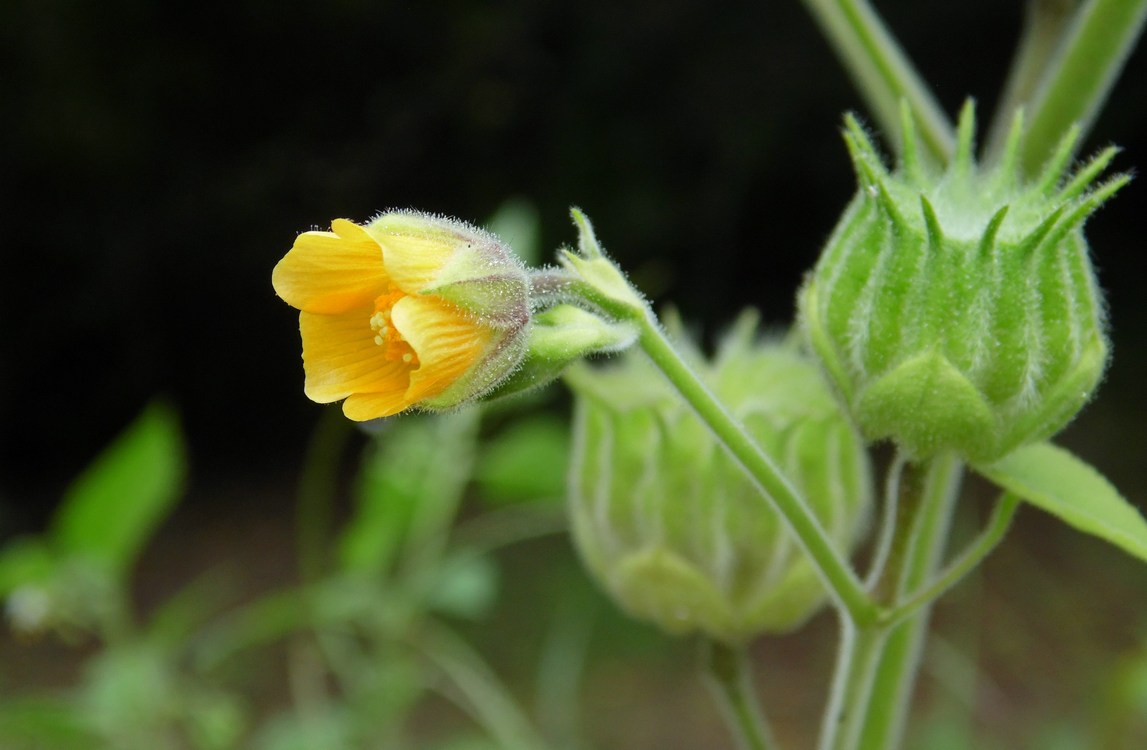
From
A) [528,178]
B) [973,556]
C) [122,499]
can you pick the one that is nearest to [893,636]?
[973,556]

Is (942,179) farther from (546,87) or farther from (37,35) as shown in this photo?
(37,35)

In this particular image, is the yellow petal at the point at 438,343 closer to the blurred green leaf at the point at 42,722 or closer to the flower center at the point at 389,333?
the flower center at the point at 389,333

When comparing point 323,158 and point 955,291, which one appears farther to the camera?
point 323,158

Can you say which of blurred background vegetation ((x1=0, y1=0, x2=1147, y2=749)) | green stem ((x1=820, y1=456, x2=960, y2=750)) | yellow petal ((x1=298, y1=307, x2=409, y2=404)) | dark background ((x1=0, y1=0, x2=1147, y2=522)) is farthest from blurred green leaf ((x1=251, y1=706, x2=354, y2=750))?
dark background ((x1=0, y1=0, x2=1147, y2=522))

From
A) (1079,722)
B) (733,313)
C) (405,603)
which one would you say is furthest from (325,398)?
(733,313)

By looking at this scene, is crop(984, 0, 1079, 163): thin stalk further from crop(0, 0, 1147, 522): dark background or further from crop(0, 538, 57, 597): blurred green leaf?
crop(0, 0, 1147, 522): dark background

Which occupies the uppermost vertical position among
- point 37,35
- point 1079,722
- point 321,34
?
point 37,35

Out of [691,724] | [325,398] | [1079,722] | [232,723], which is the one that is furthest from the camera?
[691,724]

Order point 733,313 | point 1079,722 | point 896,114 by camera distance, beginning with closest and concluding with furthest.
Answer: point 896,114 < point 1079,722 < point 733,313
